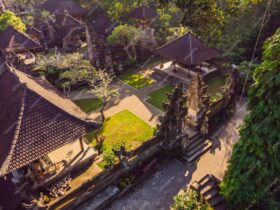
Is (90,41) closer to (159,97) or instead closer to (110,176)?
(159,97)

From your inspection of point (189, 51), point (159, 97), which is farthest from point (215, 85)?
point (159, 97)

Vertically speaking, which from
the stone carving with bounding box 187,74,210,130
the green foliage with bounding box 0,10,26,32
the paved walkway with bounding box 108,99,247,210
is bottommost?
the paved walkway with bounding box 108,99,247,210

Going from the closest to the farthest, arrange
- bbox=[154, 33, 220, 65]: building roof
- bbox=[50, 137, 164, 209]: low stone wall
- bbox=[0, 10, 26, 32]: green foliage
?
bbox=[50, 137, 164, 209]: low stone wall → bbox=[154, 33, 220, 65]: building roof → bbox=[0, 10, 26, 32]: green foliage

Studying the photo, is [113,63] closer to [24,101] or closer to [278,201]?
[24,101]

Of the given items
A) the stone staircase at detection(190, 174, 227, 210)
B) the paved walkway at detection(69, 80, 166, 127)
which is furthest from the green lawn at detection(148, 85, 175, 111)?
the stone staircase at detection(190, 174, 227, 210)

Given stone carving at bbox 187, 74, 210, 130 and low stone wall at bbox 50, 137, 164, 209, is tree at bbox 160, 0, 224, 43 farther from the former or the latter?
low stone wall at bbox 50, 137, 164, 209

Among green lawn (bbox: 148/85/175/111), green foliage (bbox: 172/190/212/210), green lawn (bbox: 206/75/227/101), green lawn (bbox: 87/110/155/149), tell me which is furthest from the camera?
green lawn (bbox: 206/75/227/101)

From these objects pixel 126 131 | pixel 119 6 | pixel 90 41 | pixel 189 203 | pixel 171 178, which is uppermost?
pixel 119 6

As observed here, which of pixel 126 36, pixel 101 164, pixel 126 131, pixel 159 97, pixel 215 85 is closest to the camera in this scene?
pixel 101 164
